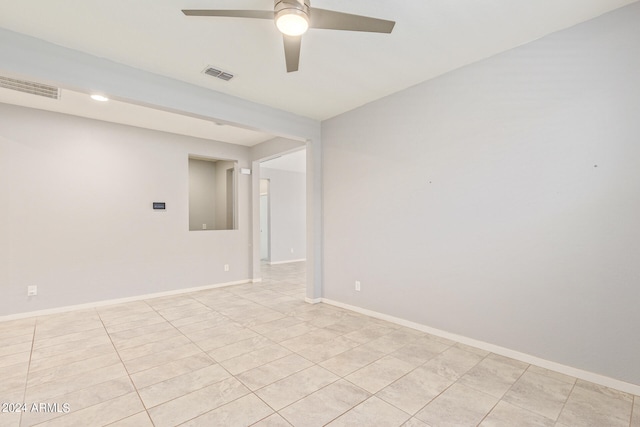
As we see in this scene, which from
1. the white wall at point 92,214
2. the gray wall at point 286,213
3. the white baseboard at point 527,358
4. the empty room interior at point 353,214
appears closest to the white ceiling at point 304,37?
the empty room interior at point 353,214

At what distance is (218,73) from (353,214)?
89.6 inches

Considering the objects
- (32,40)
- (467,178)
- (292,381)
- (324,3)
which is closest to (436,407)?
(292,381)

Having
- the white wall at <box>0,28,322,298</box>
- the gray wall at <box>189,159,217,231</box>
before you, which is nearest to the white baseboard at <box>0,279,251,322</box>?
the gray wall at <box>189,159,217,231</box>

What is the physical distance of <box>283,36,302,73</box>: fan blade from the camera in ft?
6.37

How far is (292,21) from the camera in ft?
5.74

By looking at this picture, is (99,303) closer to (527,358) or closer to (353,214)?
(353,214)

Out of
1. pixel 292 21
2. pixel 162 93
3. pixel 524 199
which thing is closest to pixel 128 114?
pixel 162 93

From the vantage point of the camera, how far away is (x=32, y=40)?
2314 mm

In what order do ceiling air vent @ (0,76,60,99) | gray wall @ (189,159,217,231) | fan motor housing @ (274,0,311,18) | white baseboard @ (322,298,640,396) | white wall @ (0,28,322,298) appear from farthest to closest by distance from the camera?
gray wall @ (189,159,217,231), ceiling air vent @ (0,76,60,99), white wall @ (0,28,322,298), white baseboard @ (322,298,640,396), fan motor housing @ (274,0,311,18)

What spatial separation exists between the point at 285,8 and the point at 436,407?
2656 mm

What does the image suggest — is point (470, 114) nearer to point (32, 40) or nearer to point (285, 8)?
point (285, 8)

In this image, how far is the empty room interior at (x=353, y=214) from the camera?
6.55 ft

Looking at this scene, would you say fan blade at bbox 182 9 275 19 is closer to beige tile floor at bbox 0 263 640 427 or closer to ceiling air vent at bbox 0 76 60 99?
ceiling air vent at bbox 0 76 60 99

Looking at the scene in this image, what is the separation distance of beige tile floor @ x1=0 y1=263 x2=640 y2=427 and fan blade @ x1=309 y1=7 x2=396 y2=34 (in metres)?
2.40
